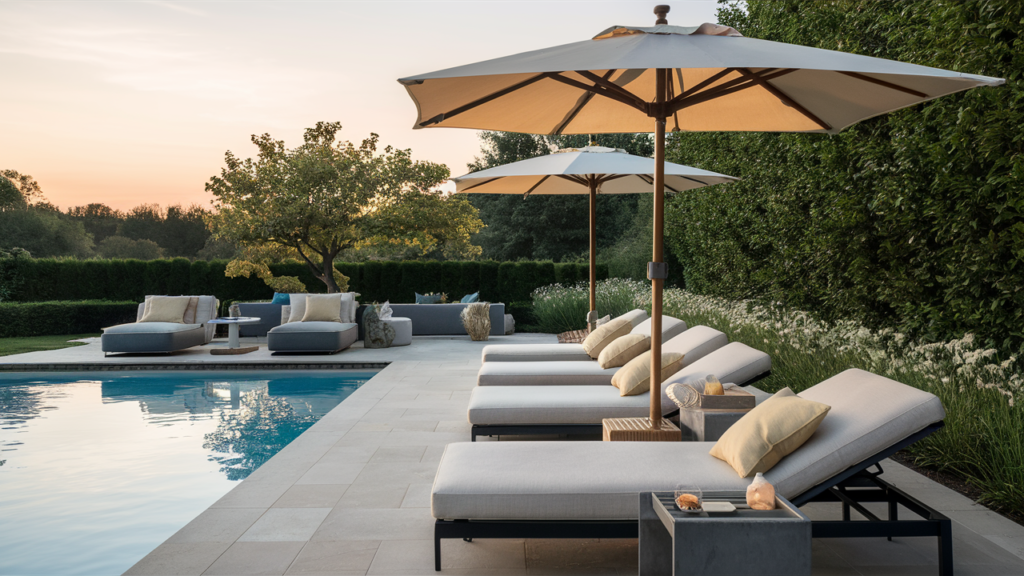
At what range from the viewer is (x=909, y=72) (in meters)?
2.52

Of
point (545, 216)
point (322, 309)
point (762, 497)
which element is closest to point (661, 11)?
point (762, 497)

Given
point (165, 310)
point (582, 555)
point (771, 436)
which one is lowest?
point (582, 555)

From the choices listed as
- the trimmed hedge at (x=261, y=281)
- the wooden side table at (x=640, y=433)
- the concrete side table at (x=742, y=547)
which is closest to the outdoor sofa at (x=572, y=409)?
the wooden side table at (x=640, y=433)

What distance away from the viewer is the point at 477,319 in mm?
12734

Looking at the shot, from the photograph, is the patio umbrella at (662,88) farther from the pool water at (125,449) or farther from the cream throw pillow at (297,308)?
the cream throw pillow at (297,308)

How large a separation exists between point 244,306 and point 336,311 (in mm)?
2944

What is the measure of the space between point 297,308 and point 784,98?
9.24m

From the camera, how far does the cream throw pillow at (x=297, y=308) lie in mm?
11117

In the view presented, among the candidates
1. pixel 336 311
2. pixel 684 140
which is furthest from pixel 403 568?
pixel 684 140

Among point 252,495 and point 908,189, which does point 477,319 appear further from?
point 252,495

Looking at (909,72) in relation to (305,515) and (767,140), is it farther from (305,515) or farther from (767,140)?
(767,140)

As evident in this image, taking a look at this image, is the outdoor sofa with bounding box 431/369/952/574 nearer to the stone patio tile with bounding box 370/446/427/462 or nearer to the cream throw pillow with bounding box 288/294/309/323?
the stone patio tile with bounding box 370/446/427/462

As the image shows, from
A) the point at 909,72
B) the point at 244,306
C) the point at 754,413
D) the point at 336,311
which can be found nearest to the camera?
the point at 909,72

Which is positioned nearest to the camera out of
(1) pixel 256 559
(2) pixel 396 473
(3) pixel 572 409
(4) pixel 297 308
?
(1) pixel 256 559
